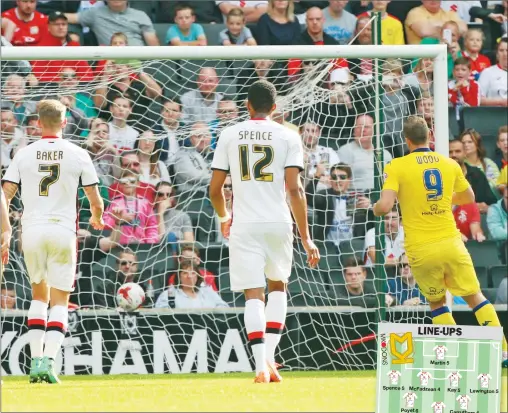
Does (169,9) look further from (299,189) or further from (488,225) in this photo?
(299,189)

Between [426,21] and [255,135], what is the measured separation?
20.7 feet

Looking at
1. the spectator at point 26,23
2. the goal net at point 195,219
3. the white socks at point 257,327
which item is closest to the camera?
the white socks at point 257,327

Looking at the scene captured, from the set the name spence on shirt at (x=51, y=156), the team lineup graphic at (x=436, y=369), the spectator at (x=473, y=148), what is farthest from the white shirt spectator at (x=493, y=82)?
the team lineup graphic at (x=436, y=369)

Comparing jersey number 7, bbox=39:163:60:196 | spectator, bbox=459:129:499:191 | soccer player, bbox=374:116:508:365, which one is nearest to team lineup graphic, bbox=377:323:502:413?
soccer player, bbox=374:116:508:365

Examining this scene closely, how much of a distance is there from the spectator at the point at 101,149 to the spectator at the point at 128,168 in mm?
49

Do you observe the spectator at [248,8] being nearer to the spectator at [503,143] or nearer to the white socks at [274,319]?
the spectator at [503,143]

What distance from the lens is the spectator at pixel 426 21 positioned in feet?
43.9

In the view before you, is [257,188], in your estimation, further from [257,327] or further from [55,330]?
[55,330]

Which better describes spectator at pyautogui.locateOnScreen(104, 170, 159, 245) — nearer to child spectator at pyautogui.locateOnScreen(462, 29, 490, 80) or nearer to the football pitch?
the football pitch

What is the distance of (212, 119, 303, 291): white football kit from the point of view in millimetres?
7668

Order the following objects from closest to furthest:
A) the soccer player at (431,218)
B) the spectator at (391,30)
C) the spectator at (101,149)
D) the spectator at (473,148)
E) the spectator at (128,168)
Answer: the soccer player at (431,218), the spectator at (101,149), the spectator at (128,168), the spectator at (473,148), the spectator at (391,30)

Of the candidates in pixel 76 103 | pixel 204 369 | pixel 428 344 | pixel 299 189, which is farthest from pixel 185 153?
pixel 428 344

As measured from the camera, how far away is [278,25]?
1279 cm

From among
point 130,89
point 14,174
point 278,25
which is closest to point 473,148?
point 278,25
